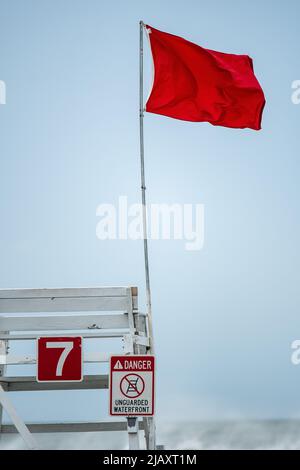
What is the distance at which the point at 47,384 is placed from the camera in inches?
490

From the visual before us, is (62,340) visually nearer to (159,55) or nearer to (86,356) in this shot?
(86,356)

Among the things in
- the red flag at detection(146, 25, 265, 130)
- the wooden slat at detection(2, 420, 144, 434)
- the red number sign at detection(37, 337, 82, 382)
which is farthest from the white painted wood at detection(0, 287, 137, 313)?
the red flag at detection(146, 25, 265, 130)

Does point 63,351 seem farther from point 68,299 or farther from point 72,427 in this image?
point 72,427

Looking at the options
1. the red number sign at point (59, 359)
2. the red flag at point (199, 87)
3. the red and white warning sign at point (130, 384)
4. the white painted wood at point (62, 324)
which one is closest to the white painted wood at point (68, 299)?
the white painted wood at point (62, 324)

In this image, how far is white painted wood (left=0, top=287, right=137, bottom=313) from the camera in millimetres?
12047

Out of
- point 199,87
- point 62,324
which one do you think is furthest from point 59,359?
point 199,87

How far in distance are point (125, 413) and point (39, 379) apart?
4.37ft

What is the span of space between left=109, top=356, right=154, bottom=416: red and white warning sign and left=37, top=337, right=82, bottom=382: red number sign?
32.4 inches

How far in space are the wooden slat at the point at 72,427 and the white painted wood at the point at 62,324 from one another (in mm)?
1783

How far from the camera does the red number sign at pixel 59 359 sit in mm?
10195

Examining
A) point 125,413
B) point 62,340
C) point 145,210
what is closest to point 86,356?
point 62,340

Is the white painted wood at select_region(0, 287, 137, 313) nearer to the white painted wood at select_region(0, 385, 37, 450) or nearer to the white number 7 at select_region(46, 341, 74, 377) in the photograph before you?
the white number 7 at select_region(46, 341, 74, 377)

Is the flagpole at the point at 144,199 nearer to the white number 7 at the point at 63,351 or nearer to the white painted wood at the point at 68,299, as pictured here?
the white painted wood at the point at 68,299
